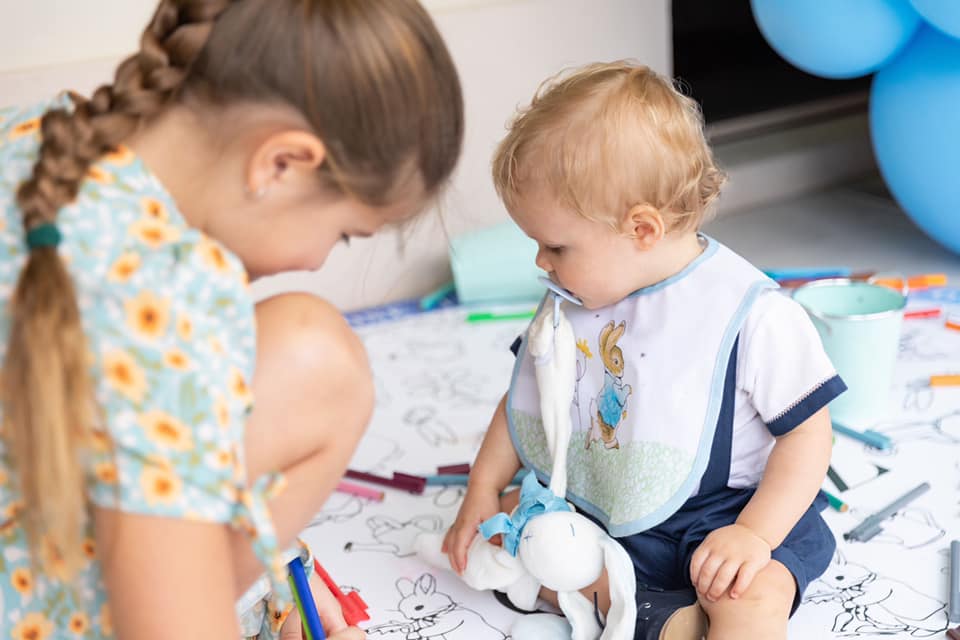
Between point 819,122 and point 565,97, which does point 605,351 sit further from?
point 819,122

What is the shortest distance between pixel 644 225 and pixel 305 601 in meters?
0.40

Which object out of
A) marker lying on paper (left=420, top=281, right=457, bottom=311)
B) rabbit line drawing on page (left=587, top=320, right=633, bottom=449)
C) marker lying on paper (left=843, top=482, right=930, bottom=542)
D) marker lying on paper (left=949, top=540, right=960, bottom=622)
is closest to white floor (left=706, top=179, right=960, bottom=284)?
marker lying on paper (left=420, top=281, right=457, bottom=311)

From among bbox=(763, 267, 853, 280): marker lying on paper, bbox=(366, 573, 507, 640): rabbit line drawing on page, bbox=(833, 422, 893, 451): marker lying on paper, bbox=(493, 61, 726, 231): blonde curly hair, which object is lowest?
bbox=(763, 267, 853, 280): marker lying on paper

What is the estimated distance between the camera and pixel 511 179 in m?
0.85

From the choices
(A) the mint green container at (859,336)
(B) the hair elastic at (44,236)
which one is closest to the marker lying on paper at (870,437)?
(A) the mint green container at (859,336)

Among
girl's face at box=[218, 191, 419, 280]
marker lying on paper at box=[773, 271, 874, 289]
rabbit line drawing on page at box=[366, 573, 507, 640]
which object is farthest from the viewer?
marker lying on paper at box=[773, 271, 874, 289]

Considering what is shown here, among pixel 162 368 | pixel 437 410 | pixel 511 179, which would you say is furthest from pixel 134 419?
pixel 437 410

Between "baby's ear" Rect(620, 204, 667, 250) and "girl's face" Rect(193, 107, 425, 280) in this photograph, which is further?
"baby's ear" Rect(620, 204, 667, 250)

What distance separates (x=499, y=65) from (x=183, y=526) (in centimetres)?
119

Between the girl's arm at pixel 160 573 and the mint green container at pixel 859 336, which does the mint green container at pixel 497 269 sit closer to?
the mint green container at pixel 859 336

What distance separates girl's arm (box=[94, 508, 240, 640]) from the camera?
1.87ft

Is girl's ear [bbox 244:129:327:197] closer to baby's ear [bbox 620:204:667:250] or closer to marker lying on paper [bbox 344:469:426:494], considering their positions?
baby's ear [bbox 620:204:667:250]

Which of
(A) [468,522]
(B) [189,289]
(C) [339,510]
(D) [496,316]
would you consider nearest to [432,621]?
(A) [468,522]

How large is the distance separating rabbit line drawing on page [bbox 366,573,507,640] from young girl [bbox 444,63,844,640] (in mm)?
39
